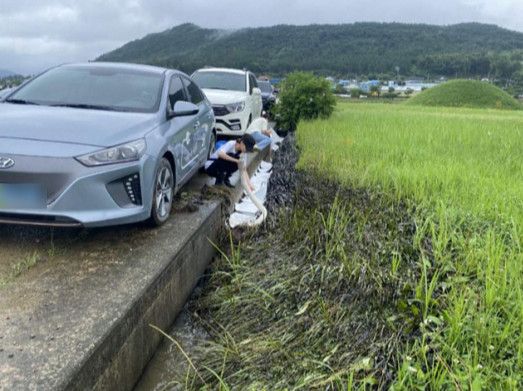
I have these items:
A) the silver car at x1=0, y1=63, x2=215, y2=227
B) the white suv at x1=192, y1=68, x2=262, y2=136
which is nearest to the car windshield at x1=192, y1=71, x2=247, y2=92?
the white suv at x1=192, y1=68, x2=262, y2=136

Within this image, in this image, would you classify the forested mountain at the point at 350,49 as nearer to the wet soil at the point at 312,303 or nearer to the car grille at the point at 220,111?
the car grille at the point at 220,111

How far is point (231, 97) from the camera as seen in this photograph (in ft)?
29.6

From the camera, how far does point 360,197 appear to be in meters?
5.09

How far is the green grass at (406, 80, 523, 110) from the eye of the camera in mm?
31609

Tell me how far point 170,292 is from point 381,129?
→ 7329 millimetres

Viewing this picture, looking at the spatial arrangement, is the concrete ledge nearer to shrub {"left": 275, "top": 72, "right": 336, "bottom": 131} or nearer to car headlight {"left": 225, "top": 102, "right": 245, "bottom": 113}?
car headlight {"left": 225, "top": 102, "right": 245, "bottom": 113}

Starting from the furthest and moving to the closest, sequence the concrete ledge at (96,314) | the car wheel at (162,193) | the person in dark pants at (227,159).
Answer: the person in dark pants at (227,159) → the car wheel at (162,193) → the concrete ledge at (96,314)

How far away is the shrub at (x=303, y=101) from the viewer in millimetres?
12609

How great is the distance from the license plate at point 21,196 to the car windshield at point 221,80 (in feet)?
24.0

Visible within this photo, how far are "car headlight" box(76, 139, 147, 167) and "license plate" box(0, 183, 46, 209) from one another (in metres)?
0.35

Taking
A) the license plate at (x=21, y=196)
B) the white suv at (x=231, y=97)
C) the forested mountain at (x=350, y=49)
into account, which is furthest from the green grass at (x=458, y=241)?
the forested mountain at (x=350, y=49)

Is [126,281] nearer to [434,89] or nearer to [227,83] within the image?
[227,83]

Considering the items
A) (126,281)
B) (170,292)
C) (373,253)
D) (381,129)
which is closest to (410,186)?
(373,253)

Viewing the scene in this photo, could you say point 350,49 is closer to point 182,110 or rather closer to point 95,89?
point 182,110
